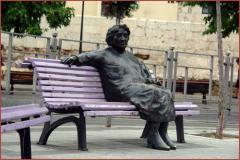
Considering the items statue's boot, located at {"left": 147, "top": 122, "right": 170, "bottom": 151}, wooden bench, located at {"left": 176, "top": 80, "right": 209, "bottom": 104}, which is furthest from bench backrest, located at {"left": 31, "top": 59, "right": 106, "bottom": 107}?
wooden bench, located at {"left": 176, "top": 80, "right": 209, "bottom": 104}

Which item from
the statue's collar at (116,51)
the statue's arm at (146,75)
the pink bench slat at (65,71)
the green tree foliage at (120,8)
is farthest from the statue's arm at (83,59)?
the green tree foliage at (120,8)

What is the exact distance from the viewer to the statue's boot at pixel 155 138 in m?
9.08

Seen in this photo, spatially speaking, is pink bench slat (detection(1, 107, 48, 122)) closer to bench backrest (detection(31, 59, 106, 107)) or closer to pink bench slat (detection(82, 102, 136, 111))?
pink bench slat (detection(82, 102, 136, 111))

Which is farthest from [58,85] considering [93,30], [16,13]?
[93,30]

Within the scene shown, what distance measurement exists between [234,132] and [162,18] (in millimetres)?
25522

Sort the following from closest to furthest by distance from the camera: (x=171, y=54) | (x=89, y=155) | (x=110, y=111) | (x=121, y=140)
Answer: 1. (x=89, y=155)
2. (x=110, y=111)
3. (x=121, y=140)
4. (x=171, y=54)

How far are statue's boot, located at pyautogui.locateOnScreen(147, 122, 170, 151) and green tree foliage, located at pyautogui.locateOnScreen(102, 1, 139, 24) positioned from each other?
23771 millimetres

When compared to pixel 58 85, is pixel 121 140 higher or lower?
lower

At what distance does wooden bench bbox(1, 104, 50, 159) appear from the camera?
6.18 metres

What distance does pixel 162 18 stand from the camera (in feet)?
125

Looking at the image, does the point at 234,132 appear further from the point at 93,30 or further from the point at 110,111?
the point at 93,30

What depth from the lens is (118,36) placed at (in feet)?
31.5

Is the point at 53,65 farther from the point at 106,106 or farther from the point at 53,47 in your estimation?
the point at 53,47


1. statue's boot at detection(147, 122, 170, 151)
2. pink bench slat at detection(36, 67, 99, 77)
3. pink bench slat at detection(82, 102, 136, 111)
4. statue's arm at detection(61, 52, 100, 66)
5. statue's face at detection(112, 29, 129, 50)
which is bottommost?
statue's boot at detection(147, 122, 170, 151)
